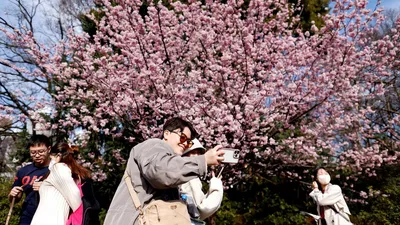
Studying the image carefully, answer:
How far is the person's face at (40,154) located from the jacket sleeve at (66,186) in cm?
77

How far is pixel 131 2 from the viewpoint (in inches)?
240

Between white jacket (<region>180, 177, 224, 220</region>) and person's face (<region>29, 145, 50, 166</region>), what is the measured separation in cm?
139

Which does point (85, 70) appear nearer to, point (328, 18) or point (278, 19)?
point (278, 19)

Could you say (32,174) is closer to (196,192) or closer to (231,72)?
(196,192)

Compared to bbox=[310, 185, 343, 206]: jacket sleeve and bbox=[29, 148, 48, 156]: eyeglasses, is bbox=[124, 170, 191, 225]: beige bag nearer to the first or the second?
bbox=[29, 148, 48, 156]: eyeglasses

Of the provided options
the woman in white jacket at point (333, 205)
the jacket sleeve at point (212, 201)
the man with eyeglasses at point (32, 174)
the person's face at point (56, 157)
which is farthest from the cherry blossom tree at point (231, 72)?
the jacket sleeve at point (212, 201)

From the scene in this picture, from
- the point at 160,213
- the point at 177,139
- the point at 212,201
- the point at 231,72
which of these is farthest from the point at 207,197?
the point at 231,72

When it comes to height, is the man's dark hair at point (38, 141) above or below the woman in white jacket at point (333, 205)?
above

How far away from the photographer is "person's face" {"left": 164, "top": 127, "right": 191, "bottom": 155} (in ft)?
6.28

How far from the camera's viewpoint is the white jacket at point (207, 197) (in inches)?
93.6

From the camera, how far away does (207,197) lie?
2422 millimetres

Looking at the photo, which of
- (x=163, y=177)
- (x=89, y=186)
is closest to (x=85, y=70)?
(x=89, y=186)

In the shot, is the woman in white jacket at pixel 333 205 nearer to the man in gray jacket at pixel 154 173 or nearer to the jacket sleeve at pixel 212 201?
the jacket sleeve at pixel 212 201

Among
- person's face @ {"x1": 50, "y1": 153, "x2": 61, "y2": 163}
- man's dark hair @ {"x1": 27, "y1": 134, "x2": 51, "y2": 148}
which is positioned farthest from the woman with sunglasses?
man's dark hair @ {"x1": 27, "y1": 134, "x2": 51, "y2": 148}
